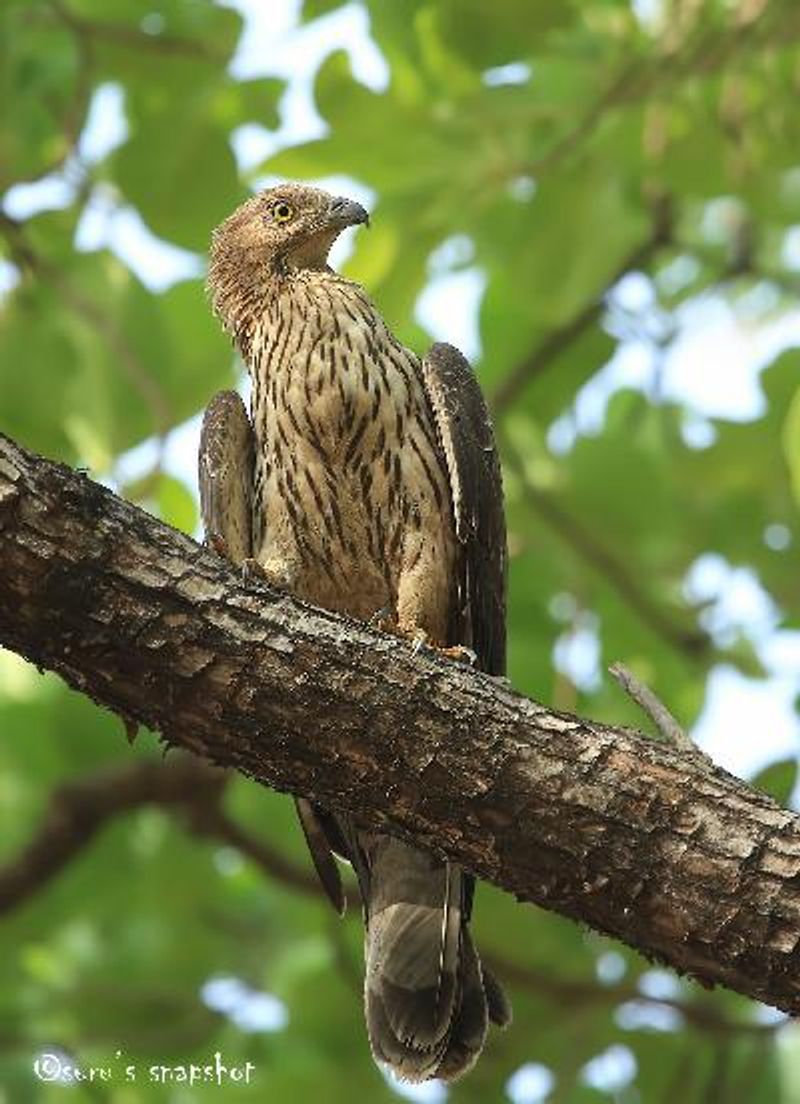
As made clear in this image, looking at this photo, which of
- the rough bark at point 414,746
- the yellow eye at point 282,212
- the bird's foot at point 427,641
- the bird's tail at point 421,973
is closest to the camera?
the rough bark at point 414,746

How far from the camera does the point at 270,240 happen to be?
21.6 ft

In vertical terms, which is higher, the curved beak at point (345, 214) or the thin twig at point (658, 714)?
the curved beak at point (345, 214)

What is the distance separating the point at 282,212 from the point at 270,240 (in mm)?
145

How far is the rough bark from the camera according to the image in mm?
3623

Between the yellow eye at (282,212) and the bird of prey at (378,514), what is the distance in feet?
2.76

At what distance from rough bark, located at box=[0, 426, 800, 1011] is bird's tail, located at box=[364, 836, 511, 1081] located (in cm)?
141

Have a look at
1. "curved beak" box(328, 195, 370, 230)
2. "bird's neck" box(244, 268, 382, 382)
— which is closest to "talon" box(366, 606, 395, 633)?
"bird's neck" box(244, 268, 382, 382)

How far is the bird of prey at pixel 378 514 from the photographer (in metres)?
5.61

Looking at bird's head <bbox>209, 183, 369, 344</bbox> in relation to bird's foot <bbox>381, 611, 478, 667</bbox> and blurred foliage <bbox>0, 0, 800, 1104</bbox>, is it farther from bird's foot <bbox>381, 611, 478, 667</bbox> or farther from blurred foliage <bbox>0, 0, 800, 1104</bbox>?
bird's foot <bbox>381, 611, 478, 667</bbox>

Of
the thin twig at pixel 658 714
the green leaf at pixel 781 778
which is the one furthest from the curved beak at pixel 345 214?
the thin twig at pixel 658 714

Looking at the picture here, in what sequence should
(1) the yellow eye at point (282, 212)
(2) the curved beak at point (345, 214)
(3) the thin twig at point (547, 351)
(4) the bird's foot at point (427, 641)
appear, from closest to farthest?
(4) the bird's foot at point (427, 641)
(2) the curved beak at point (345, 214)
(1) the yellow eye at point (282, 212)
(3) the thin twig at point (547, 351)

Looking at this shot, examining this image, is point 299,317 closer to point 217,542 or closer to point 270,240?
point 270,240

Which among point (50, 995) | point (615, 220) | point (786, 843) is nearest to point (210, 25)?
point (615, 220)

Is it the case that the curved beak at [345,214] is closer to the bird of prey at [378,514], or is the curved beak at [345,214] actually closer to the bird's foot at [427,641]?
the bird of prey at [378,514]
